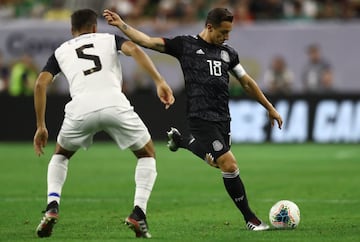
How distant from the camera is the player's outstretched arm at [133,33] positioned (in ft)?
30.0

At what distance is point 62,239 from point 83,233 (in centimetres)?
54

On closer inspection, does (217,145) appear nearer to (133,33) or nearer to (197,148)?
(197,148)

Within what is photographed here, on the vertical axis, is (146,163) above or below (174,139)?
above

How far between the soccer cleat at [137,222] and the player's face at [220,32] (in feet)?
6.56

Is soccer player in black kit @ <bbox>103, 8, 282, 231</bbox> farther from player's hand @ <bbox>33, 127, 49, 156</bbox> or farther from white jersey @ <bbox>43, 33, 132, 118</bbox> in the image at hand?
player's hand @ <bbox>33, 127, 49, 156</bbox>

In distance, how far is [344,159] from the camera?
1967 cm

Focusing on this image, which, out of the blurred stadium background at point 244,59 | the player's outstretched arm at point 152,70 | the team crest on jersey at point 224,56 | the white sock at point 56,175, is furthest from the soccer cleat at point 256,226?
the blurred stadium background at point 244,59

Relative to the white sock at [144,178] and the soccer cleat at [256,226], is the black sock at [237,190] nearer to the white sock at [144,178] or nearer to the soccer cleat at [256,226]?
the soccer cleat at [256,226]

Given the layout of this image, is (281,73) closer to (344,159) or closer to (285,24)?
(285,24)

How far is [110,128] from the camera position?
29.5 feet

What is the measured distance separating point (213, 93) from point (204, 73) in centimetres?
22

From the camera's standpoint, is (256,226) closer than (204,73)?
Yes

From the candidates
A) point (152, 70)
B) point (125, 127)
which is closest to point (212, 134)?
point (125, 127)

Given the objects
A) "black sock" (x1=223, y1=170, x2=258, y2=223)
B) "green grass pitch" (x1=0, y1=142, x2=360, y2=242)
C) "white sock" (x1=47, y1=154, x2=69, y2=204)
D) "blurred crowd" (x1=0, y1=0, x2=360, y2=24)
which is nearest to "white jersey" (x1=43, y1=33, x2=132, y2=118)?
"white sock" (x1=47, y1=154, x2=69, y2=204)
